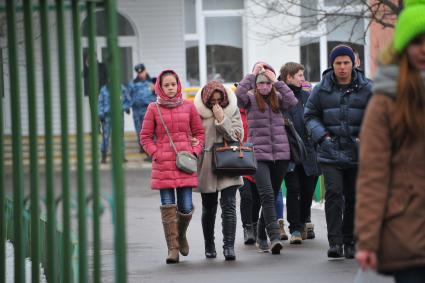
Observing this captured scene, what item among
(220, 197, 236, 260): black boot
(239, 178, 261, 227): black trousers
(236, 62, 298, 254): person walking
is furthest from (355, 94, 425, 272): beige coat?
(239, 178, 261, 227): black trousers

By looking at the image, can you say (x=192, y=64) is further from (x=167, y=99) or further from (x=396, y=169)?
(x=396, y=169)

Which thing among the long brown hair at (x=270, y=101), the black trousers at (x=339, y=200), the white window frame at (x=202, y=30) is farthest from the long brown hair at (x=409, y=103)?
the white window frame at (x=202, y=30)

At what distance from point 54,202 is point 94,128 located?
0.42 m

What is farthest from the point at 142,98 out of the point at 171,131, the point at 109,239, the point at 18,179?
the point at 18,179

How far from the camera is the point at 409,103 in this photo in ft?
17.5

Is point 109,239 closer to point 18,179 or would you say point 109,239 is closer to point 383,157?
point 18,179

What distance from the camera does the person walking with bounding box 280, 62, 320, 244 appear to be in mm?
13281

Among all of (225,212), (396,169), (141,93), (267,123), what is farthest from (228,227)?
(141,93)

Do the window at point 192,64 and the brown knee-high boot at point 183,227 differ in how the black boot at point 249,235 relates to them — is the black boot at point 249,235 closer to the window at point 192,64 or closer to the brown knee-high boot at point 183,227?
the brown knee-high boot at point 183,227

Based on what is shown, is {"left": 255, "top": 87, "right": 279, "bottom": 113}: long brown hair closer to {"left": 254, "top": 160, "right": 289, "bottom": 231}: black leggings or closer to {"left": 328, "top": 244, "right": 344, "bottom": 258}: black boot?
{"left": 254, "top": 160, "right": 289, "bottom": 231}: black leggings

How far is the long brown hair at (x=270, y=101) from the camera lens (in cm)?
1241

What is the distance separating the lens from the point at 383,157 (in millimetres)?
5355

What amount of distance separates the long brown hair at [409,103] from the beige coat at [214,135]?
6435 mm

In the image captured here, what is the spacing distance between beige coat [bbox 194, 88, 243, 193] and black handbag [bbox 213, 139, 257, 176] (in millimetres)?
69
